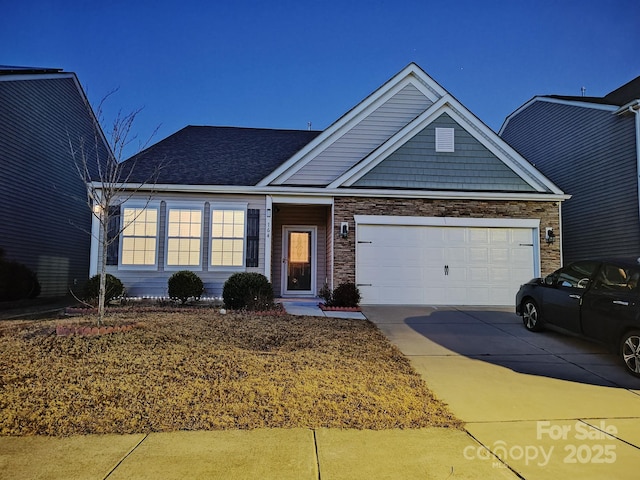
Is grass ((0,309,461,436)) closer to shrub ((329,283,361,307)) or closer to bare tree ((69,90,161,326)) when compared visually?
bare tree ((69,90,161,326))

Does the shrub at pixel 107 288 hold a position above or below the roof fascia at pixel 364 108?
below

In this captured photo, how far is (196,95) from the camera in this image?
1891cm

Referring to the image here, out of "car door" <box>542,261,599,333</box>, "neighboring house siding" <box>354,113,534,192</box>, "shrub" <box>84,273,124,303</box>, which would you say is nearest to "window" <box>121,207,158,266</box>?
"shrub" <box>84,273,124,303</box>

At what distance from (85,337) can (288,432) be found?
152 inches

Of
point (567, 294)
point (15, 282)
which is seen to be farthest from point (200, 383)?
point (15, 282)

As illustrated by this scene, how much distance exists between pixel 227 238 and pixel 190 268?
4.27 feet

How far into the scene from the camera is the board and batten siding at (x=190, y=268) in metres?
10.9

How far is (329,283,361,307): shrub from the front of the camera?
34.0 feet

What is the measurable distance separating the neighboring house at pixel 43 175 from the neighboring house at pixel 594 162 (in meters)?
16.2

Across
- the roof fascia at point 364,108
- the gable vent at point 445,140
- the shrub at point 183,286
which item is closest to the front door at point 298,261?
the roof fascia at point 364,108

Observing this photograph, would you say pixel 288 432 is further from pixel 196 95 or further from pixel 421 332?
pixel 196 95

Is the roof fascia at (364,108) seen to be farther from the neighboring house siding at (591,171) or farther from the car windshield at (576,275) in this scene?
→ the car windshield at (576,275)

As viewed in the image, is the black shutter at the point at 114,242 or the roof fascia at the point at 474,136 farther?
the roof fascia at the point at 474,136

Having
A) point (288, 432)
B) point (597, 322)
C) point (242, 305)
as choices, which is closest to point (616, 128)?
point (597, 322)
